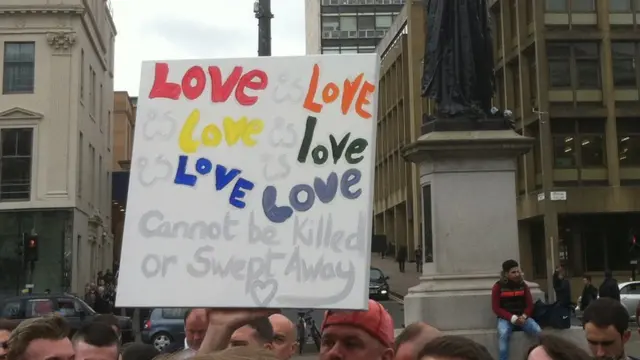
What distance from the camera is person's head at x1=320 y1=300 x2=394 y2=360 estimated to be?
12.4ft

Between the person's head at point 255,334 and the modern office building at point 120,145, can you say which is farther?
the modern office building at point 120,145

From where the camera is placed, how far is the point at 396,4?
332 ft

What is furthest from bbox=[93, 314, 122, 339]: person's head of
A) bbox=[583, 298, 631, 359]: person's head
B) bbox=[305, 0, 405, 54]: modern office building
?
bbox=[305, 0, 405, 54]: modern office building


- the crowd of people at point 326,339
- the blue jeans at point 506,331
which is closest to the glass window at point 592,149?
the blue jeans at point 506,331

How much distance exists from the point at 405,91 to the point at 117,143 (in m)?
23.8

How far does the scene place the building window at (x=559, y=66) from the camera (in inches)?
1606

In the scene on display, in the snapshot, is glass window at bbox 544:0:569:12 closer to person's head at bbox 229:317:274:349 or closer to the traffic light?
the traffic light

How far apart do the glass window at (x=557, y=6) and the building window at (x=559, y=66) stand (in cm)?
174

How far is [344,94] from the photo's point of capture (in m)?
3.98

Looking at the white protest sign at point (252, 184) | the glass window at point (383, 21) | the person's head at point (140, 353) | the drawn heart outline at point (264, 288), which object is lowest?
the person's head at point (140, 353)

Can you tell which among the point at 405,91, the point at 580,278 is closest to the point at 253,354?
the point at 580,278

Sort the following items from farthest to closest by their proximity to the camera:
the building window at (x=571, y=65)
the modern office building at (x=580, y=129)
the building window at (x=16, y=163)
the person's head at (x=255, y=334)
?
the building window at (x=571, y=65), the modern office building at (x=580, y=129), the building window at (x=16, y=163), the person's head at (x=255, y=334)

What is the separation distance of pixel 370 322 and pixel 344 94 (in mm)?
1067

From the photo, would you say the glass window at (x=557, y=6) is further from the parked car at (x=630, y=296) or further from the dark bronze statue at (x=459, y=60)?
the dark bronze statue at (x=459, y=60)
